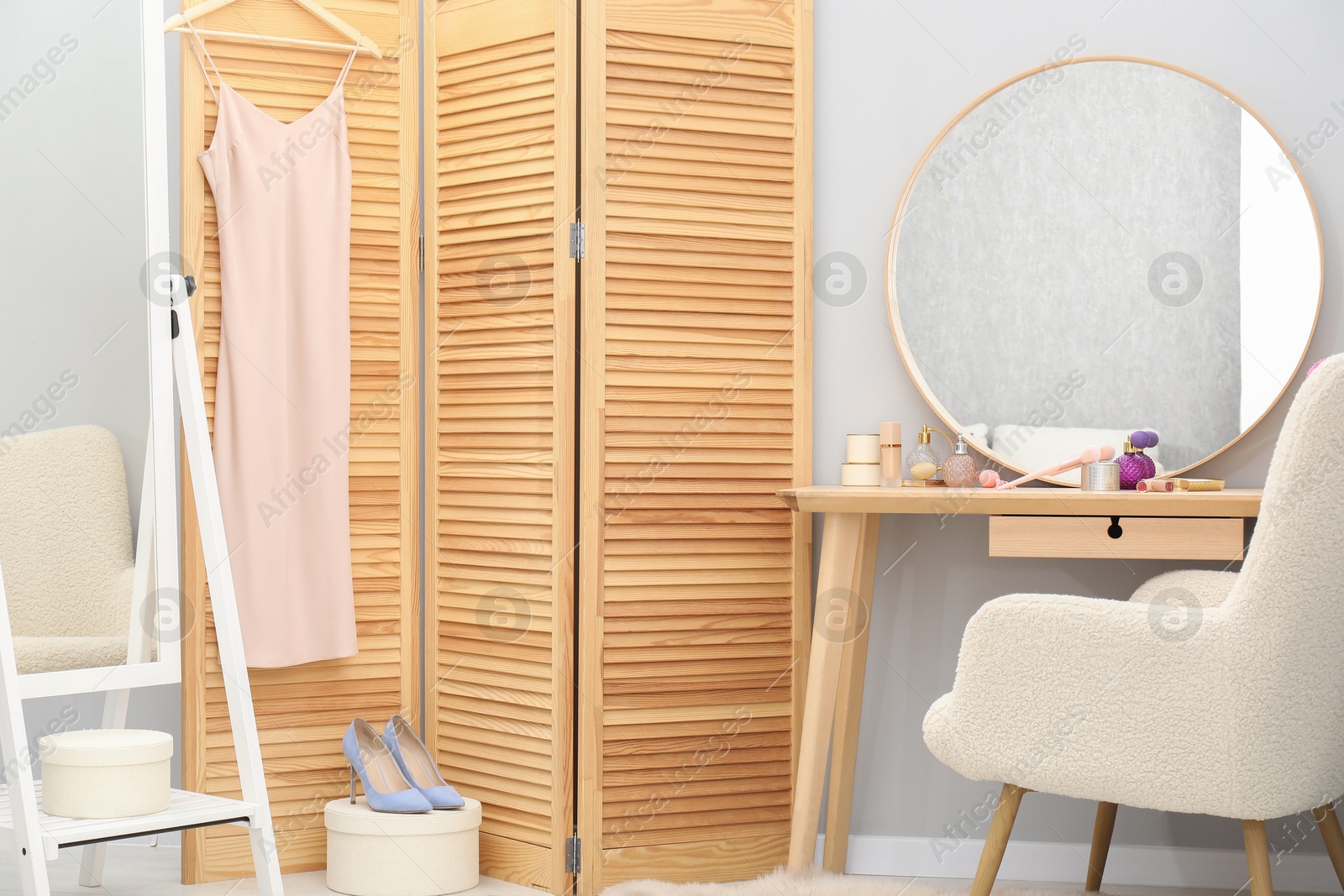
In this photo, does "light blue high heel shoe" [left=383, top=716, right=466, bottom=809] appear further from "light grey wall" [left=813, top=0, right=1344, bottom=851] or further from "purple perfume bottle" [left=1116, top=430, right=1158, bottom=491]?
"purple perfume bottle" [left=1116, top=430, right=1158, bottom=491]

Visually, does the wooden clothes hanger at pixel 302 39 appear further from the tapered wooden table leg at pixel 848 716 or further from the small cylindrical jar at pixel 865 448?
the tapered wooden table leg at pixel 848 716

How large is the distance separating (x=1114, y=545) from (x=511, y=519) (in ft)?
3.71

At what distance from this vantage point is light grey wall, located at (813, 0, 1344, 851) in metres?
2.32

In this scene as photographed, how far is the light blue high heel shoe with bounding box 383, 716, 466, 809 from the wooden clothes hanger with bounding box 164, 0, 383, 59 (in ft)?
4.51

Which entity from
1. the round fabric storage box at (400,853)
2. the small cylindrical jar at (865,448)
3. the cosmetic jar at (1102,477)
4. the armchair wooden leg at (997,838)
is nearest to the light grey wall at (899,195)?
the small cylindrical jar at (865,448)

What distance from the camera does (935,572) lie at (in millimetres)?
2391

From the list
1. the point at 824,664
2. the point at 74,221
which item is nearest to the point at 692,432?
the point at 824,664

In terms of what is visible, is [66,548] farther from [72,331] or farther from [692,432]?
[692,432]

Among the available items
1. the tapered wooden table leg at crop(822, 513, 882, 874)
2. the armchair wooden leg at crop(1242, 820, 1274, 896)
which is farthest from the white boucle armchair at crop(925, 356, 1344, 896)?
the tapered wooden table leg at crop(822, 513, 882, 874)

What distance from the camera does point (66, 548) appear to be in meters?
1.89

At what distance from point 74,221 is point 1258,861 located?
207 cm

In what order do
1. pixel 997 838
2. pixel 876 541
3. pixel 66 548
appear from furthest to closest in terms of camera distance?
pixel 876 541 < pixel 66 548 < pixel 997 838

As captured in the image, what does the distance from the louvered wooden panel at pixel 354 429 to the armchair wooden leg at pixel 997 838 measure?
123 centimetres

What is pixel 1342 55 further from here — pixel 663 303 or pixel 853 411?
pixel 663 303
